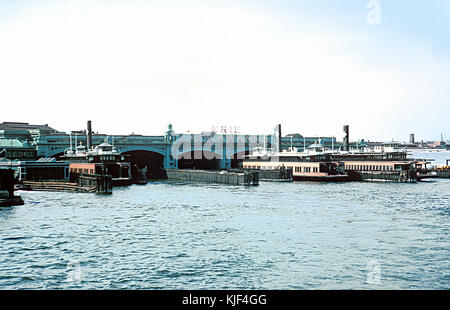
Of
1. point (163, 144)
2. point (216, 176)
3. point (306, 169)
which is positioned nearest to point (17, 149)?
point (163, 144)

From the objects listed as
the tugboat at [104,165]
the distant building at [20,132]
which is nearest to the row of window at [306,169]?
the tugboat at [104,165]

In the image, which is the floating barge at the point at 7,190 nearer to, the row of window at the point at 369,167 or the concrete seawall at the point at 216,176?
the concrete seawall at the point at 216,176

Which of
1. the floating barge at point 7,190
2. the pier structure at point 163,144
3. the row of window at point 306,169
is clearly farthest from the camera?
the pier structure at point 163,144

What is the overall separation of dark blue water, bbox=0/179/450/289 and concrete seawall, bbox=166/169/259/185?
39.9 m

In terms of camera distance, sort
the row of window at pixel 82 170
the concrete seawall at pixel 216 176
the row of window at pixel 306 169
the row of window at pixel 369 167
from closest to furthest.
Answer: the row of window at pixel 82 170 → the concrete seawall at pixel 216 176 → the row of window at pixel 306 169 → the row of window at pixel 369 167

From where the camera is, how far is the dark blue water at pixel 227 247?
2395 centimetres

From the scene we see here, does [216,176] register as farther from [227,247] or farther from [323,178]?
[227,247]

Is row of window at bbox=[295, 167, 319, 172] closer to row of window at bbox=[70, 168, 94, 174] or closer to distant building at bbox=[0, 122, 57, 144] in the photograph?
row of window at bbox=[70, 168, 94, 174]

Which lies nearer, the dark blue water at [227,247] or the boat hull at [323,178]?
the dark blue water at [227,247]

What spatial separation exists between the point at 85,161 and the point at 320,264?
82.5 meters

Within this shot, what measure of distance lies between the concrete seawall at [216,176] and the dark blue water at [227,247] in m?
39.9

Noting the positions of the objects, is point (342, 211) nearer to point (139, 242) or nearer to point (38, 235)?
point (139, 242)

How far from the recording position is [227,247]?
3216cm
